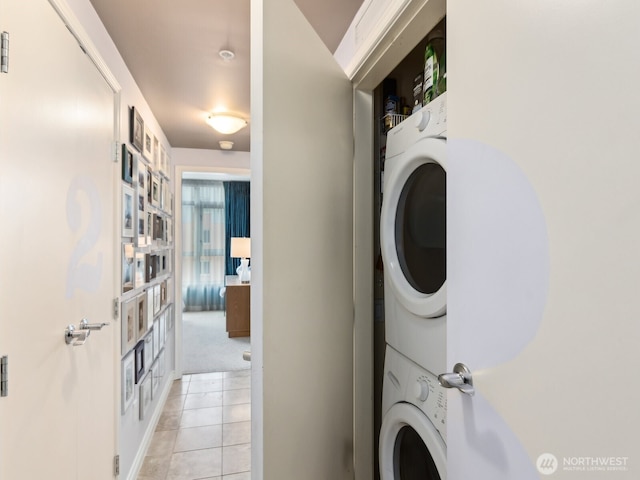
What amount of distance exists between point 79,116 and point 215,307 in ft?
19.9

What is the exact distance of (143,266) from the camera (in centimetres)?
236

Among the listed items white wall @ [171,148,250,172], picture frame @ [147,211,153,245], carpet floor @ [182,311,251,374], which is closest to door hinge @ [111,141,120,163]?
picture frame @ [147,211,153,245]

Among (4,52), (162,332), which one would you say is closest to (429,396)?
(4,52)

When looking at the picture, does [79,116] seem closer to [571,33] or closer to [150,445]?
[571,33]

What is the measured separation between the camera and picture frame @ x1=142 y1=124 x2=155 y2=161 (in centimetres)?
234

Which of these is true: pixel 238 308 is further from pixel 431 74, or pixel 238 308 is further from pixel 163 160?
pixel 431 74

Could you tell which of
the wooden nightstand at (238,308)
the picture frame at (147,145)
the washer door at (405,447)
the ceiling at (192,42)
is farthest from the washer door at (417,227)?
the wooden nightstand at (238,308)

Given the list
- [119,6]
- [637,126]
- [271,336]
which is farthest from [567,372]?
[119,6]

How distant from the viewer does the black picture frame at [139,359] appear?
2170 millimetres

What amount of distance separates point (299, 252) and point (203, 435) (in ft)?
6.90

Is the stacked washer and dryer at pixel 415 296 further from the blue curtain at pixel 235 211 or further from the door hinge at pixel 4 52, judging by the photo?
the blue curtain at pixel 235 211

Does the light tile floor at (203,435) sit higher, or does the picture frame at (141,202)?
the picture frame at (141,202)
